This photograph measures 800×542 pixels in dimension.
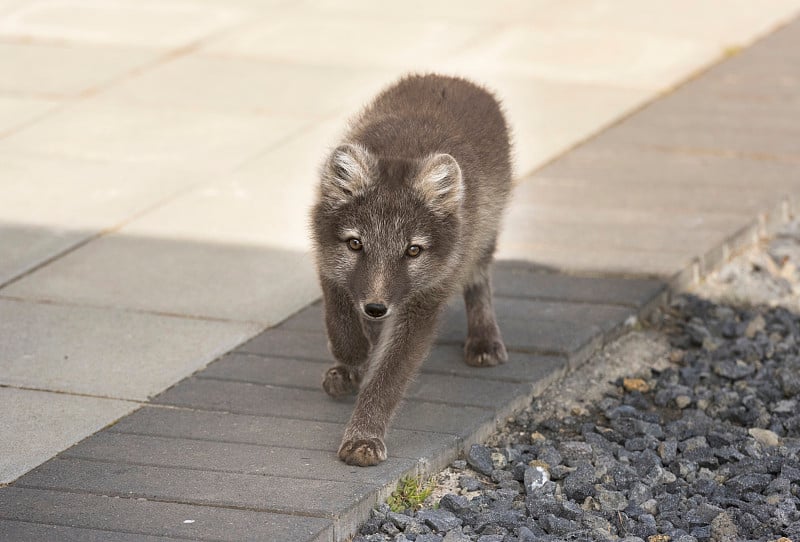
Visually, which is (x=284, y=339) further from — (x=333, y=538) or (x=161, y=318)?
(x=333, y=538)

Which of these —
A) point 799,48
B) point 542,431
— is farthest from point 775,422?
point 799,48

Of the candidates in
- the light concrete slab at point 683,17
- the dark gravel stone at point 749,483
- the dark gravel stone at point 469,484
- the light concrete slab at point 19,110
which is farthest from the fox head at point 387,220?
the light concrete slab at point 683,17

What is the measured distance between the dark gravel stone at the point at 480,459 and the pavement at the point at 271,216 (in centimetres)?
6

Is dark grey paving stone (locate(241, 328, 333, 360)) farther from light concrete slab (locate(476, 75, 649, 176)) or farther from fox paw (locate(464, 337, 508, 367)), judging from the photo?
light concrete slab (locate(476, 75, 649, 176))

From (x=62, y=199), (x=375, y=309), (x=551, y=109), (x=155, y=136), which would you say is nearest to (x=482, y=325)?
(x=375, y=309)

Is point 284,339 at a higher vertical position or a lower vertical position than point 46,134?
lower

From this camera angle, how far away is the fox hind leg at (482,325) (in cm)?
659

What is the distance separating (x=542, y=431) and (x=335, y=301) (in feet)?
3.60

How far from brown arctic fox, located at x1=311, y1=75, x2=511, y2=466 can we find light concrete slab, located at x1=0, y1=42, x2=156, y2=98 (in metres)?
5.07

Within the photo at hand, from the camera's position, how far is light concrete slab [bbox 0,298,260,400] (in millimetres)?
6375

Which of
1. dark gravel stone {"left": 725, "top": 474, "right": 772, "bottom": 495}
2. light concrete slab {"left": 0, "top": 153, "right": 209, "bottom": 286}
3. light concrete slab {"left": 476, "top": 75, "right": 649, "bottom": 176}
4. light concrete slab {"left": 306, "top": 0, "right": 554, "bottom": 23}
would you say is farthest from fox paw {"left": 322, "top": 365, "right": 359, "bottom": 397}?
light concrete slab {"left": 306, "top": 0, "right": 554, "bottom": 23}

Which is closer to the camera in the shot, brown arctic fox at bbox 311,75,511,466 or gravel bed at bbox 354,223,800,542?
gravel bed at bbox 354,223,800,542

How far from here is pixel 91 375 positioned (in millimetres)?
6449

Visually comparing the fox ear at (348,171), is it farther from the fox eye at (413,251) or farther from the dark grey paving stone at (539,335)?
the dark grey paving stone at (539,335)
